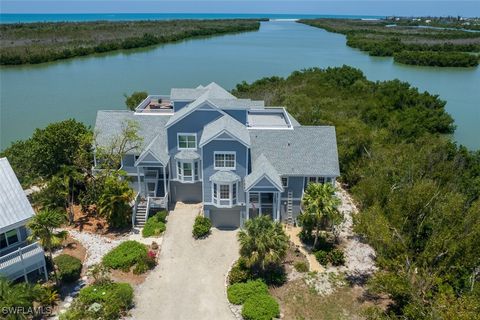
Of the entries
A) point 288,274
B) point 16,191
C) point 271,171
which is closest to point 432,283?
point 288,274

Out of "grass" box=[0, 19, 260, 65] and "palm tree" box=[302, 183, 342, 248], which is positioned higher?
"grass" box=[0, 19, 260, 65]

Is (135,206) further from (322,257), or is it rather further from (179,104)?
(322,257)

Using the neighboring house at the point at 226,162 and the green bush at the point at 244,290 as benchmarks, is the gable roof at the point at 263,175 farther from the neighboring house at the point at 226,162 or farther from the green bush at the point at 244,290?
the green bush at the point at 244,290

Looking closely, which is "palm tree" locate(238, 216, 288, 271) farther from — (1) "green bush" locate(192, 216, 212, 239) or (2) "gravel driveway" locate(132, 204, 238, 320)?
(1) "green bush" locate(192, 216, 212, 239)

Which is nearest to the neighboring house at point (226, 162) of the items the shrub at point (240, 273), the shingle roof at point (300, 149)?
the shingle roof at point (300, 149)

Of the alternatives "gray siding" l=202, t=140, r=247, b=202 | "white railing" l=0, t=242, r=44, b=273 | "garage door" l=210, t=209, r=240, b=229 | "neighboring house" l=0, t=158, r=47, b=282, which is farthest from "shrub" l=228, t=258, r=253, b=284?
"white railing" l=0, t=242, r=44, b=273

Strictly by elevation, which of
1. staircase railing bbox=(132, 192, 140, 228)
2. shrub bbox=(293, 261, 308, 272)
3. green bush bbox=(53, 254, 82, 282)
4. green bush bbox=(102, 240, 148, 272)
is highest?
staircase railing bbox=(132, 192, 140, 228)

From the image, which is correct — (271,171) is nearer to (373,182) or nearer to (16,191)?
(373,182)
